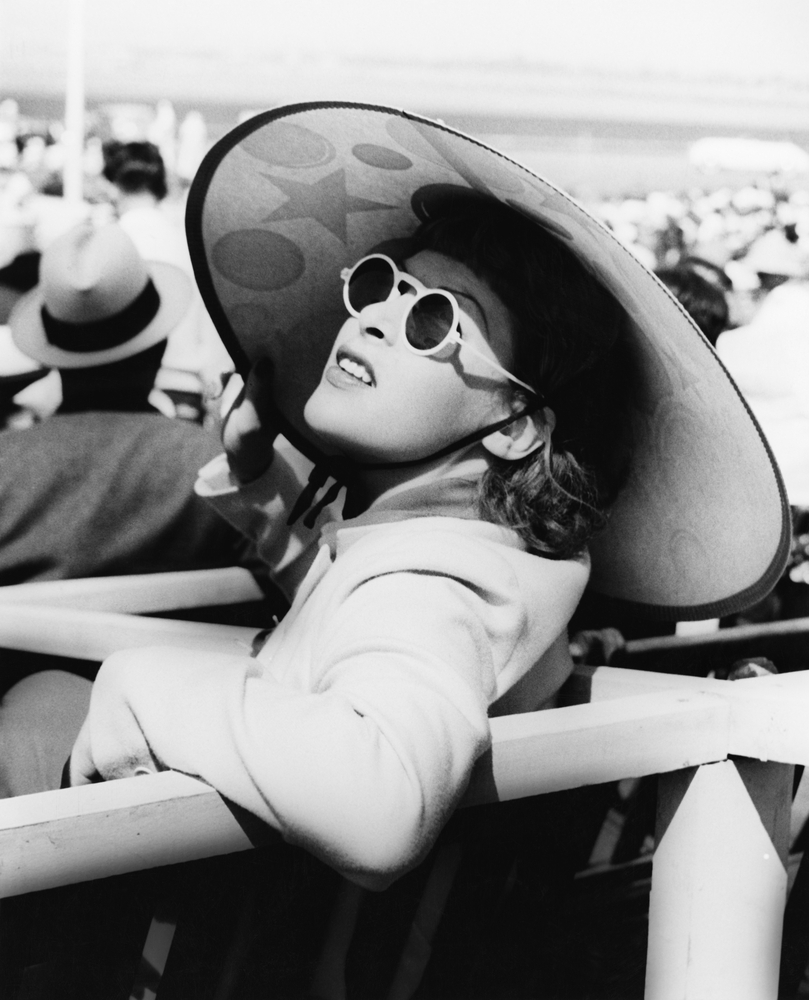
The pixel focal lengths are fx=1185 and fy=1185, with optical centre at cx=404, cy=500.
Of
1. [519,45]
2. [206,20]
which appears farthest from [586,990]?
[519,45]

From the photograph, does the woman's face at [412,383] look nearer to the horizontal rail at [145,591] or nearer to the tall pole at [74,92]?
the horizontal rail at [145,591]

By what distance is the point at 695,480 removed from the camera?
1.31m

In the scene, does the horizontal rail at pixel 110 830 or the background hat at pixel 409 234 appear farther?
the background hat at pixel 409 234

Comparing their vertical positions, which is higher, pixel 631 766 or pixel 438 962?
pixel 631 766

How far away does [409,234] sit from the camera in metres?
1.47

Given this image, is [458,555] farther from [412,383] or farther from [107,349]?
[107,349]

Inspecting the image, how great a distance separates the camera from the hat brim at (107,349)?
2.33 meters

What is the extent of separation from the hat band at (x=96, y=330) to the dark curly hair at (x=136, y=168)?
1827mm

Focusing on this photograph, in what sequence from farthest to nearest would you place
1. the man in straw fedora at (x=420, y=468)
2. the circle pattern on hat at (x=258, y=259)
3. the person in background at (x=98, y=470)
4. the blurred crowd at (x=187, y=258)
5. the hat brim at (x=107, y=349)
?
1. the blurred crowd at (x=187, y=258)
2. the hat brim at (x=107, y=349)
3. the person in background at (x=98, y=470)
4. the circle pattern on hat at (x=258, y=259)
5. the man in straw fedora at (x=420, y=468)

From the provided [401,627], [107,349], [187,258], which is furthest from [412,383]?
[187,258]

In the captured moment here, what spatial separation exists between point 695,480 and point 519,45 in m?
6.70

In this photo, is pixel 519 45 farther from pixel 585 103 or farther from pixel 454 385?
pixel 454 385

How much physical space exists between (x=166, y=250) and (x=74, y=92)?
0.77 m

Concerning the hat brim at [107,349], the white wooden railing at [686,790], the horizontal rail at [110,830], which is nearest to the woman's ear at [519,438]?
the white wooden railing at [686,790]
